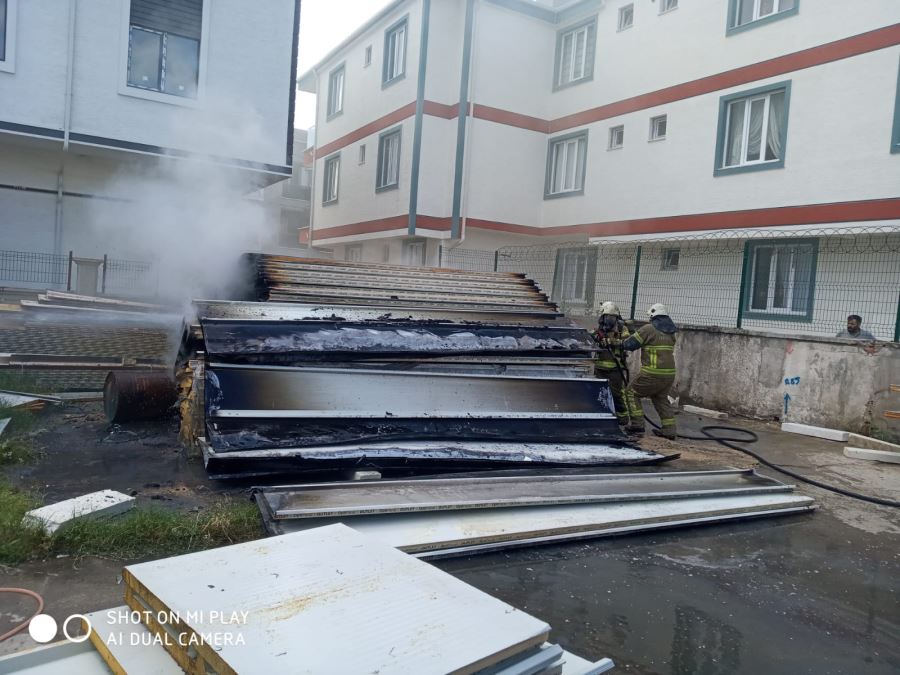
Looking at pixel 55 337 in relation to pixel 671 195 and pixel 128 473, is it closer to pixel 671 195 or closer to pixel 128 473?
pixel 128 473

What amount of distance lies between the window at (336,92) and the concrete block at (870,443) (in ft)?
52.7

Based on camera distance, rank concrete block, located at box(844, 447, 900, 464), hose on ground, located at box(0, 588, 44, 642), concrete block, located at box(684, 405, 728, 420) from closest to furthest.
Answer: hose on ground, located at box(0, 588, 44, 642) < concrete block, located at box(844, 447, 900, 464) < concrete block, located at box(684, 405, 728, 420)

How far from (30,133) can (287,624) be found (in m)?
11.0

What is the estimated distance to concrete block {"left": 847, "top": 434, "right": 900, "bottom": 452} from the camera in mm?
6965

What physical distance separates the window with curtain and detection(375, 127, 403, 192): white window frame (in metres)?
3.23

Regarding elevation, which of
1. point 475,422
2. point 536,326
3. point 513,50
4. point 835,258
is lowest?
point 475,422

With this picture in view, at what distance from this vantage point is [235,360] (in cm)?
536

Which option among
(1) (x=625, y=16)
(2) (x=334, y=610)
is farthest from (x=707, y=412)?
(1) (x=625, y=16)

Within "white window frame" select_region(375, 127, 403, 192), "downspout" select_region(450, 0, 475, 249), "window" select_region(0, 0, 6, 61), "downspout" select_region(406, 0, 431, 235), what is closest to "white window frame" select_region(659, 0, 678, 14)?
"downspout" select_region(450, 0, 475, 249)

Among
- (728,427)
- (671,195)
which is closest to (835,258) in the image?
(671,195)

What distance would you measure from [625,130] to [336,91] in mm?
9858

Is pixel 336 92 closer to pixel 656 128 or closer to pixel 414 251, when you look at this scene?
pixel 414 251

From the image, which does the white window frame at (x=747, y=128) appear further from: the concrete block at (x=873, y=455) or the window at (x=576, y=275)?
the concrete block at (x=873, y=455)

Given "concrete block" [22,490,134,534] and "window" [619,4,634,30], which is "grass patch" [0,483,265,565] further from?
"window" [619,4,634,30]
